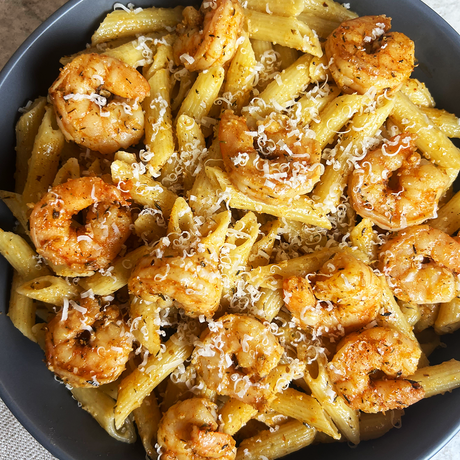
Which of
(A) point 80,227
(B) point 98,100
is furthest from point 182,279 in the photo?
(B) point 98,100

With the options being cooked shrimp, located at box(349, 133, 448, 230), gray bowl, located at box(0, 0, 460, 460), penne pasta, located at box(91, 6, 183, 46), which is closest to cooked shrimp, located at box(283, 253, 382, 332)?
cooked shrimp, located at box(349, 133, 448, 230)

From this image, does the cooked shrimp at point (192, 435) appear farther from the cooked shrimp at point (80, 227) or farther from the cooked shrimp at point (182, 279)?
the cooked shrimp at point (80, 227)

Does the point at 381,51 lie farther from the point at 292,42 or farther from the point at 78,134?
the point at 78,134

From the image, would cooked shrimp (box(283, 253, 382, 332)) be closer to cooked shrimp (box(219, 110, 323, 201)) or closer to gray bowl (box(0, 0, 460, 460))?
cooked shrimp (box(219, 110, 323, 201))

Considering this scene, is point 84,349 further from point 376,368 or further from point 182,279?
point 376,368

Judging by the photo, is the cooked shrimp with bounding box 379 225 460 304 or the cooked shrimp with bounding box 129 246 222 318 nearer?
the cooked shrimp with bounding box 129 246 222 318
